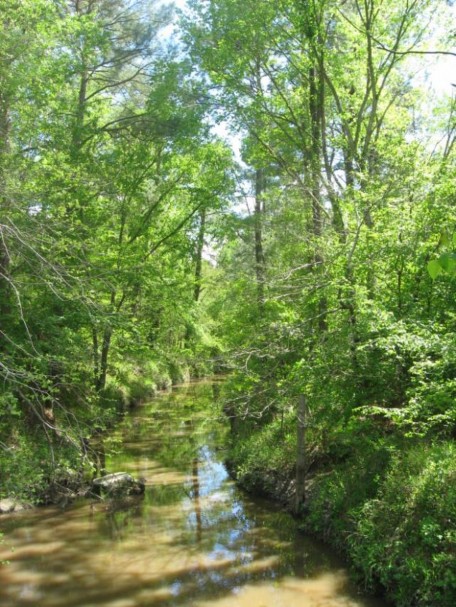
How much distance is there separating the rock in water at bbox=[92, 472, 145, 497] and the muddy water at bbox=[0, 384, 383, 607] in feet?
0.94

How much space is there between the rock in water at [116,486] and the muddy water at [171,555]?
0.94 ft

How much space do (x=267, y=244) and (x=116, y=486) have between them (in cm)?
1079

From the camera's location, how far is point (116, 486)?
11695mm

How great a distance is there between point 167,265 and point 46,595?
1156 centimetres

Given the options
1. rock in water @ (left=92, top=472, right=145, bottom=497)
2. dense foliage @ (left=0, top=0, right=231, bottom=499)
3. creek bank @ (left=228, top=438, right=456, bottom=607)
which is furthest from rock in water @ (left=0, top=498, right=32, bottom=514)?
creek bank @ (left=228, top=438, right=456, bottom=607)

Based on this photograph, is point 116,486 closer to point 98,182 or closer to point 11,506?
point 11,506

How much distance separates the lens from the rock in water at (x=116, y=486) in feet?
38.0

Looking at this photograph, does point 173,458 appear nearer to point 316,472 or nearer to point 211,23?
point 316,472

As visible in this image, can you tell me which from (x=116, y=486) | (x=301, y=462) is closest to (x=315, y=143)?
(x=301, y=462)

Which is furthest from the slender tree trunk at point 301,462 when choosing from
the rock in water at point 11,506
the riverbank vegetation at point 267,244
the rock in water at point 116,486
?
the rock in water at point 11,506

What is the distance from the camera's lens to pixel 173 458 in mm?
15297

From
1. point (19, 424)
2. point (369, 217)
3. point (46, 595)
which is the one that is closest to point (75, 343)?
point (19, 424)

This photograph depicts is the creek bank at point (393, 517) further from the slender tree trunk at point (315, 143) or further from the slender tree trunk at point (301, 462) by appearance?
the slender tree trunk at point (315, 143)

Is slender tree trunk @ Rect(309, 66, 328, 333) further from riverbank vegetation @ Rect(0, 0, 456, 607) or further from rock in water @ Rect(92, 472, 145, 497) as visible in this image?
rock in water @ Rect(92, 472, 145, 497)
